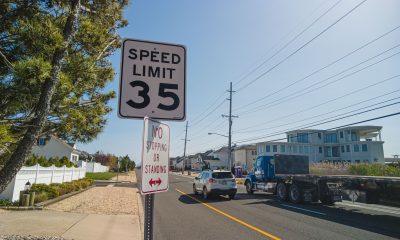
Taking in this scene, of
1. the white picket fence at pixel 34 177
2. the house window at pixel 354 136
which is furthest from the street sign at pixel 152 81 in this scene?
the house window at pixel 354 136

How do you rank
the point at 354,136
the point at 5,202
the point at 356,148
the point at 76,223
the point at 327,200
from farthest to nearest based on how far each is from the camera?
1. the point at 354,136
2. the point at 356,148
3. the point at 327,200
4. the point at 5,202
5. the point at 76,223

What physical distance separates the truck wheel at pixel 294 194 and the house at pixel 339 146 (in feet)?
135

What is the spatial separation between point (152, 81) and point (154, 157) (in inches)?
33.1

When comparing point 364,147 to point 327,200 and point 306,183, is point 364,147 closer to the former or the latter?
point 306,183

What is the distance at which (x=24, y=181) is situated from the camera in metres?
16.2

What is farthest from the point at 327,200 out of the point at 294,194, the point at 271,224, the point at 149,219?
the point at 149,219

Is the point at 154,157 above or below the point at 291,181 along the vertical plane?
above

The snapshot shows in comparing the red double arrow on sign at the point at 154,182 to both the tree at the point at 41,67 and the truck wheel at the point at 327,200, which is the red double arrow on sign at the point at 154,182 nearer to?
the tree at the point at 41,67

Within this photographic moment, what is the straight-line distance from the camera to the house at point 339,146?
6022 cm

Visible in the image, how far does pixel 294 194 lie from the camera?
59.3 feet

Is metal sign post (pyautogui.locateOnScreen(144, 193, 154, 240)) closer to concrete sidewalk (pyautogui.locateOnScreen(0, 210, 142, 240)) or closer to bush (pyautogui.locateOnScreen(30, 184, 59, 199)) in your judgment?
concrete sidewalk (pyautogui.locateOnScreen(0, 210, 142, 240))

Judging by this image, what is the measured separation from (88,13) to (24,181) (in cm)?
1219

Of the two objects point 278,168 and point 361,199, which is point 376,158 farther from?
point 361,199

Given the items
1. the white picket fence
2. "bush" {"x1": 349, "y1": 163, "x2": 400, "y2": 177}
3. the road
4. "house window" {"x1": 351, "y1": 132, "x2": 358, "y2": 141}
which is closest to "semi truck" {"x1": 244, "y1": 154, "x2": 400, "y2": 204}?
the road
